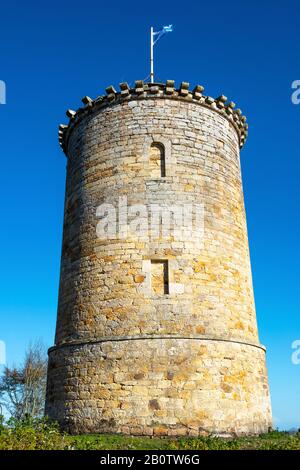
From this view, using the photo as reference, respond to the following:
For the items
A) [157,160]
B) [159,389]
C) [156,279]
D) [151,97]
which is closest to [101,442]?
[159,389]

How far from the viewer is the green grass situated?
705cm

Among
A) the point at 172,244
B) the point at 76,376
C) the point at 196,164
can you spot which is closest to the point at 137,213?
the point at 172,244

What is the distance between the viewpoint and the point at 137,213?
1112 cm

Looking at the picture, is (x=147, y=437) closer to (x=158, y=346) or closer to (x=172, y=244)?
(x=158, y=346)

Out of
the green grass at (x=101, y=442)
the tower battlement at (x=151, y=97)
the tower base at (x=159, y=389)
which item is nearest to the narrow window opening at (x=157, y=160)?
the tower battlement at (x=151, y=97)

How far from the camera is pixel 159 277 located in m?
10.6

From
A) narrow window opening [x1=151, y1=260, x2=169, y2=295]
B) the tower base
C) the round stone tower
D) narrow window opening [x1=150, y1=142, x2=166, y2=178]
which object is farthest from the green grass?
narrow window opening [x1=150, y1=142, x2=166, y2=178]

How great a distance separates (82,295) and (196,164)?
14.2 feet

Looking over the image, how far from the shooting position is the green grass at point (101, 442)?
7055mm

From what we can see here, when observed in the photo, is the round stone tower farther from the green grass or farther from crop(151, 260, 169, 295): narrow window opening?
the green grass

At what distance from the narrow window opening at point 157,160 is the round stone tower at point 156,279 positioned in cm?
3

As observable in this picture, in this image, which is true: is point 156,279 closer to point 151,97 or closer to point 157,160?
point 157,160

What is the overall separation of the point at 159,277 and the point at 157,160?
3016 mm

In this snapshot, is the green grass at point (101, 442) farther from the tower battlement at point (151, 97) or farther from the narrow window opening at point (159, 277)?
the tower battlement at point (151, 97)
